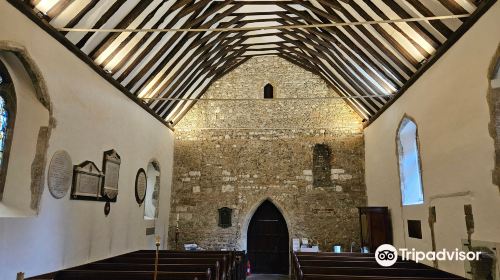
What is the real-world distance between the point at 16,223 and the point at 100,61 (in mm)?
2878

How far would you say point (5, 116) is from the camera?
14.1ft

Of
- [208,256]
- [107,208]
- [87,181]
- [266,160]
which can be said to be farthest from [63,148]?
[266,160]

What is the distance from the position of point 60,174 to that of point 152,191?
4.05 metres

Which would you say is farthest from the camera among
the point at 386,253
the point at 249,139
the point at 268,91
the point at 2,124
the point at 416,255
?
the point at 268,91

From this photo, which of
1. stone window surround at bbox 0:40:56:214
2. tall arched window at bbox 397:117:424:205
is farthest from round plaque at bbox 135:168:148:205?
Answer: tall arched window at bbox 397:117:424:205

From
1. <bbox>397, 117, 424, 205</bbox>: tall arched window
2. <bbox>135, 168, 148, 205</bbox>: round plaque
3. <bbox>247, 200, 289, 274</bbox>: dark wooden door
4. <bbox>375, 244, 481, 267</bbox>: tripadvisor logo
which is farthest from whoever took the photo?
<bbox>247, 200, 289, 274</bbox>: dark wooden door

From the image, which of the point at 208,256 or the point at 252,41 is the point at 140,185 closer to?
the point at 208,256

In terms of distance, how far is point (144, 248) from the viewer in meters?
7.53

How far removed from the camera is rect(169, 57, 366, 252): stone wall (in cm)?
892

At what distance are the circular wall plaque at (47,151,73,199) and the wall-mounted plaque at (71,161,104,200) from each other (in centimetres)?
11

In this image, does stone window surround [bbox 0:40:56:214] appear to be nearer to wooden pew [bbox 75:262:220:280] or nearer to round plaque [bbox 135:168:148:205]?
wooden pew [bbox 75:262:220:280]

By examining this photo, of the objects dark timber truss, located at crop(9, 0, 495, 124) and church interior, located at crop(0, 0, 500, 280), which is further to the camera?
dark timber truss, located at crop(9, 0, 495, 124)

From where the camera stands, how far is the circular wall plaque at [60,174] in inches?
177

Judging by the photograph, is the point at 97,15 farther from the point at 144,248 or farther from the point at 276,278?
the point at 276,278
